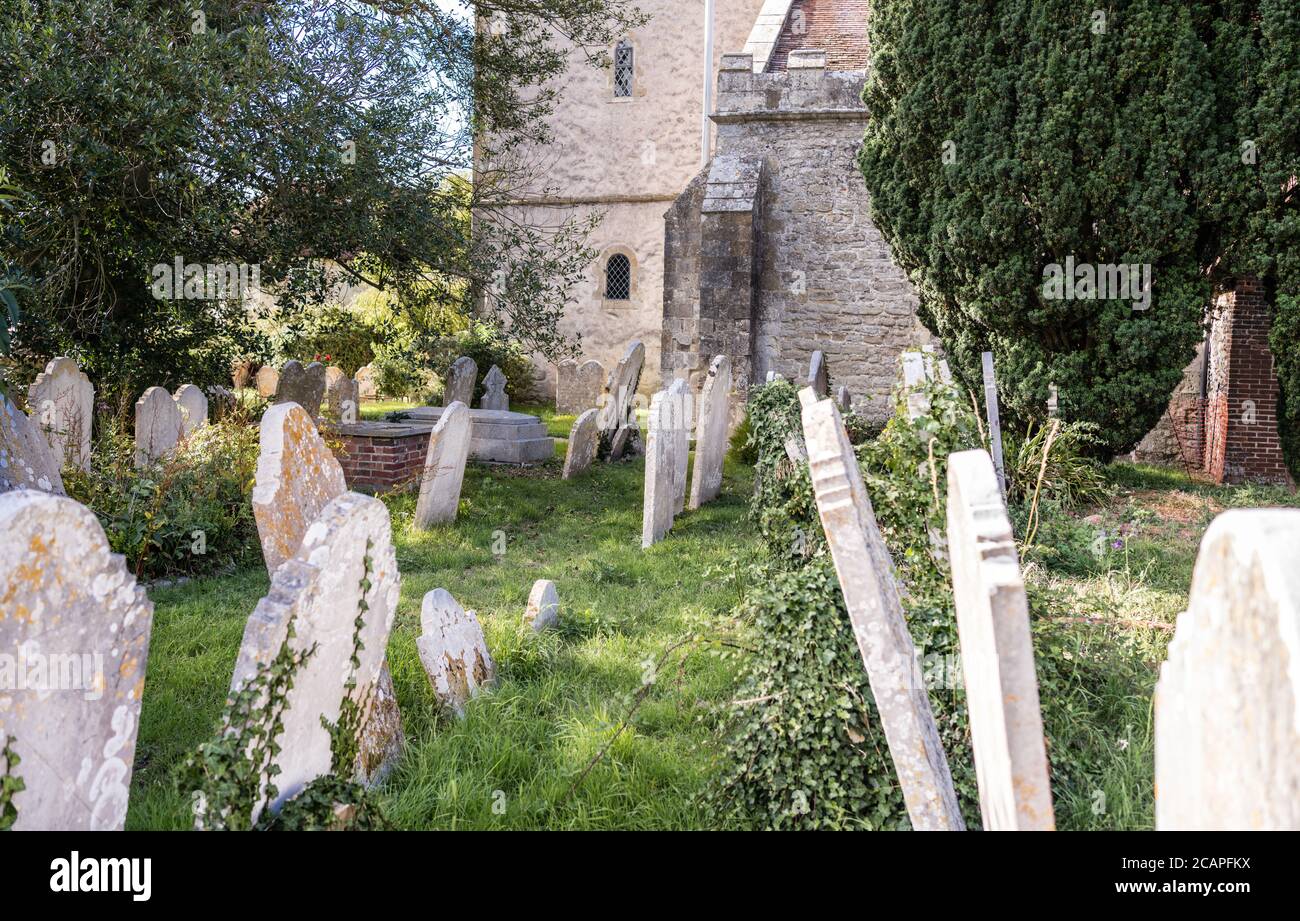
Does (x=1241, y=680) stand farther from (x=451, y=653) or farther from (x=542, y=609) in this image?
(x=542, y=609)

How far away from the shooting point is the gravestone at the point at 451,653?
411 cm

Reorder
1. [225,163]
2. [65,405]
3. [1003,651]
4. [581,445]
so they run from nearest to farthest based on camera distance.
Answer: [1003,651] → [225,163] → [65,405] → [581,445]

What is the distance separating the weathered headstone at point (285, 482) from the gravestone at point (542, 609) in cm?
160

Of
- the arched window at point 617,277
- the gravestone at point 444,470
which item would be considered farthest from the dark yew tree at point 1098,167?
the arched window at point 617,277

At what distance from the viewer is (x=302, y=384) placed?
11.2 meters

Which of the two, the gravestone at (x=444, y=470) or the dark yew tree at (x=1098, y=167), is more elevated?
the dark yew tree at (x=1098, y=167)

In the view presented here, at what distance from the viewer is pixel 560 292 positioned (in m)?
9.85

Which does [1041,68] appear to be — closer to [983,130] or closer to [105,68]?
[983,130]

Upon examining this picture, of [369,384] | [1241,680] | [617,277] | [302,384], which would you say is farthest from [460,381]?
[1241,680]

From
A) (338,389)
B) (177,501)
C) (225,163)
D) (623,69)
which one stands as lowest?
(177,501)

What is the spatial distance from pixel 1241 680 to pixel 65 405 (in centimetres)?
817

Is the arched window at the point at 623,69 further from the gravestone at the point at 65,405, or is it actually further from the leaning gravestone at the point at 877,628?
the leaning gravestone at the point at 877,628
